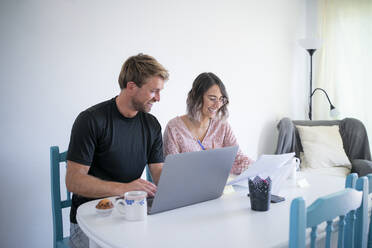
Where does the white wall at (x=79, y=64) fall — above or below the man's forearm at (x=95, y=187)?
above

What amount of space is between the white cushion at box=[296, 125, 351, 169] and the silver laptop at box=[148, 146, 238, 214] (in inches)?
79.5

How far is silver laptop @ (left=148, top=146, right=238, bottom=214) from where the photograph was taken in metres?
1.13

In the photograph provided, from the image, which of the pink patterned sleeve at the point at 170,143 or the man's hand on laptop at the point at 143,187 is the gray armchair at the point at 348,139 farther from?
the man's hand on laptop at the point at 143,187

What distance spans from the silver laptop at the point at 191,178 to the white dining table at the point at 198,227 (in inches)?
1.3

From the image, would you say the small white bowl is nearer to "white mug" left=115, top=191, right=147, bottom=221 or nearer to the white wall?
"white mug" left=115, top=191, right=147, bottom=221

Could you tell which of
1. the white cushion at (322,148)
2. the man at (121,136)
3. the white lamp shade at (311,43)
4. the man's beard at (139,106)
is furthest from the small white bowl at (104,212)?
the white lamp shade at (311,43)

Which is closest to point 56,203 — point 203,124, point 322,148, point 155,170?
point 155,170

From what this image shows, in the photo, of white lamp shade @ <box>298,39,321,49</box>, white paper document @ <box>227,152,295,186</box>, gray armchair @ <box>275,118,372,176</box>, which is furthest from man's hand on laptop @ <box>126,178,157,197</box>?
white lamp shade @ <box>298,39,321,49</box>

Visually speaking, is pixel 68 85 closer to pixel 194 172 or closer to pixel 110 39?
pixel 110 39

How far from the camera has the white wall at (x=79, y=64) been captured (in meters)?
1.92

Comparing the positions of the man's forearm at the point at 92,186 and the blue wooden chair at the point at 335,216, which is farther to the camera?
the man's forearm at the point at 92,186

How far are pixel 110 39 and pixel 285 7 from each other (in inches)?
84.9

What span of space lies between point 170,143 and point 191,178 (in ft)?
2.33

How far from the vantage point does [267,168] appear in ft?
4.65
